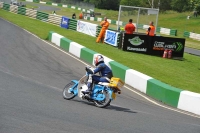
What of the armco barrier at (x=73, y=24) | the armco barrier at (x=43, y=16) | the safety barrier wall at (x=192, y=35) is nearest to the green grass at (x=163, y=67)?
the armco barrier at (x=73, y=24)

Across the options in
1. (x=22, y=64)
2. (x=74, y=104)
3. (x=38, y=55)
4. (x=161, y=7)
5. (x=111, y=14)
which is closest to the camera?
(x=74, y=104)

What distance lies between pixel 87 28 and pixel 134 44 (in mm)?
10678

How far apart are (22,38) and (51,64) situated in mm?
8727

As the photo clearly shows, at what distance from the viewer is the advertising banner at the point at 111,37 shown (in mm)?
29111

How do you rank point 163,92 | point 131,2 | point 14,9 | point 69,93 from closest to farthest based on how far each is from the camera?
point 69,93, point 163,92, point 14,9, point 131,2

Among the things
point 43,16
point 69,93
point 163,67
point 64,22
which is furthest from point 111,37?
point 43,16

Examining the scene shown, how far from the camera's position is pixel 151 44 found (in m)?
27.7

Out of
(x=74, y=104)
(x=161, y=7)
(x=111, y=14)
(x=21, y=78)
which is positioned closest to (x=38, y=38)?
(x=21, y=78)

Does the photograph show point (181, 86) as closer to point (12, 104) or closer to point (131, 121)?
point (131, 121)

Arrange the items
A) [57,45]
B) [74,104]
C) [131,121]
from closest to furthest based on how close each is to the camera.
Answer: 1. [131,121]
2. [74,104]
3. [57,45]

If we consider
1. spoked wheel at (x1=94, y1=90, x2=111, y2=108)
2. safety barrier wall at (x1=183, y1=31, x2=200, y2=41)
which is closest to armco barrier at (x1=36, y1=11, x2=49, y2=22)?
safety barrier wall at (x1=183, y1=31, x2=200, y2=41)

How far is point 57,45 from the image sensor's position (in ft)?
88.4

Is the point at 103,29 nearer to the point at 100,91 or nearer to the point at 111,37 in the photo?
the point at 111,37

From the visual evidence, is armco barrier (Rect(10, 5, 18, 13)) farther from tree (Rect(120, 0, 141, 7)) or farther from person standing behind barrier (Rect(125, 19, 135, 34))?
tree (Rect(120, 0, 141, 7))
